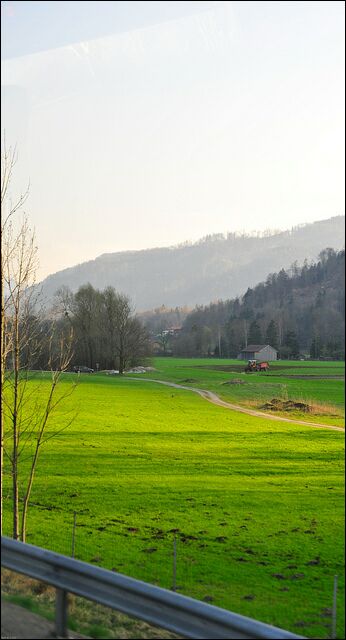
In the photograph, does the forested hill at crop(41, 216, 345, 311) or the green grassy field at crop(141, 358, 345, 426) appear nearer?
the green grassy field at crop(141, 358, 345, 426)

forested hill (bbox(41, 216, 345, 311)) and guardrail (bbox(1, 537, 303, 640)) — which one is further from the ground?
forested hill (bbox(41, 216, 345, 311))

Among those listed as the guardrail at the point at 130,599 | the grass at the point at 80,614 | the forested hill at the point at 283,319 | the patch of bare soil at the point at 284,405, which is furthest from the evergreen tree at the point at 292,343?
the patch of bare soil at the point at 284,405

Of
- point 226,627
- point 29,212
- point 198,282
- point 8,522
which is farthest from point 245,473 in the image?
point 198,282

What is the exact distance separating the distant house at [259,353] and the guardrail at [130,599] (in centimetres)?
1199

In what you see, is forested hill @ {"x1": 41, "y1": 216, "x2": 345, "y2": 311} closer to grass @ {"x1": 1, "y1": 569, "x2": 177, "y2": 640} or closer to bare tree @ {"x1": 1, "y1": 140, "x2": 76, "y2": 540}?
bare tree @ {"x1": 1, "y1": 140, "x2": 76, "y2": 540}

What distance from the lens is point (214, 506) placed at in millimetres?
16141

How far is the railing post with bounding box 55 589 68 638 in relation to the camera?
11.7ft

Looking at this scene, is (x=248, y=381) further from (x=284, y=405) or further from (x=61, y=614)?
(x=61, y=614)

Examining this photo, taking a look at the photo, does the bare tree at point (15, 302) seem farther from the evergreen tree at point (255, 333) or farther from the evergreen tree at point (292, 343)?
the evergreen tree at point (255, 333)

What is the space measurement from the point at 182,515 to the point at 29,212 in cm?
816

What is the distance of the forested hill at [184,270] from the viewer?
158ft

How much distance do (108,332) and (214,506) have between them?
2042 centimetres

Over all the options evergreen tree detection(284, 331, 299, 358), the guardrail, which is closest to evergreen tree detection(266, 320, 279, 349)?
evergreen tree detection(284, 331, 299, 358)

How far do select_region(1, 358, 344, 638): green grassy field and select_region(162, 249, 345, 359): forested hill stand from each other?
64 cm
